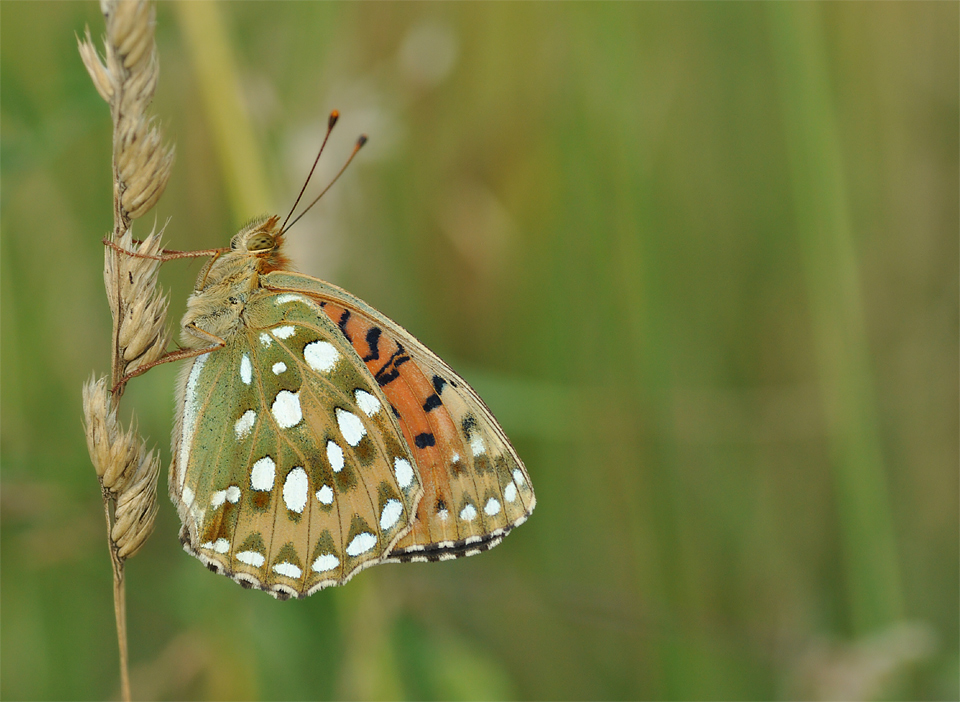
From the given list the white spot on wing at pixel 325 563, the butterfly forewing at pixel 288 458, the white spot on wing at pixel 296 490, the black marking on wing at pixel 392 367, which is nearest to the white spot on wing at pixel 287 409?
the butterfly forewing at pixel 288 458

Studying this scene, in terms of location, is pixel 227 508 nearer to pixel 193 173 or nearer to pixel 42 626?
pixel 42 626

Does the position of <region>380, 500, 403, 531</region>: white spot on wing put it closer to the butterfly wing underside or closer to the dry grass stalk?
the butterfly wing underside

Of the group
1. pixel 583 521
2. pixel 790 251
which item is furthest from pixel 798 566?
pixel 790 251

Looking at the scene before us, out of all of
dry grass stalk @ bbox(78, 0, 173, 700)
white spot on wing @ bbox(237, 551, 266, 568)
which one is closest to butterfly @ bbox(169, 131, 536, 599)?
white spot on wing @ bbox(237, 551, 266, 568)

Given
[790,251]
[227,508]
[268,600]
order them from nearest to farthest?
[227,508], [268,600], [790,251]

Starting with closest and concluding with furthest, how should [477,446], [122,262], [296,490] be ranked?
[122,262] < [296,490] < [477,446]

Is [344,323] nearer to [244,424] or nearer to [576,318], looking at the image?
[244,424]

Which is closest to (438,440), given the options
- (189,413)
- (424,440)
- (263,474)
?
(424,440)
